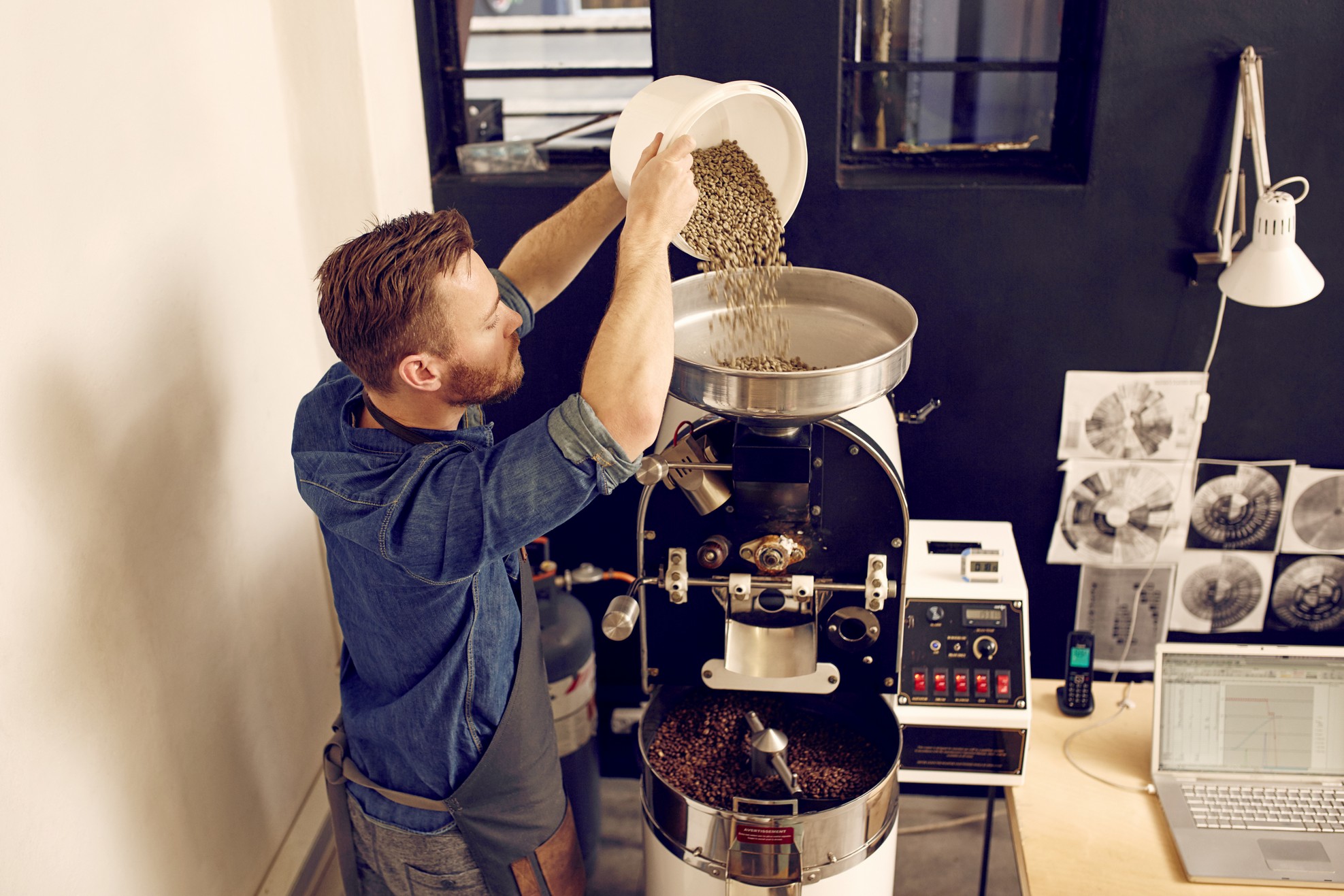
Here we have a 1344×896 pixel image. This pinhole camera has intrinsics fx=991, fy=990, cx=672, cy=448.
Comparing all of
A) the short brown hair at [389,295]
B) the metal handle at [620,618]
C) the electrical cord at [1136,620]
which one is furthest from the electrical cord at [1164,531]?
the short brown hair at [389,295]

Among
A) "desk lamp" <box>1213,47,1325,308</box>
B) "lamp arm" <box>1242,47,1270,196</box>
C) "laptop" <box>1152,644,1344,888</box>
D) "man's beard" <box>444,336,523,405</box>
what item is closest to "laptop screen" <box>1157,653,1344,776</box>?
"laptop" <box>1152,644,1344,888</box>

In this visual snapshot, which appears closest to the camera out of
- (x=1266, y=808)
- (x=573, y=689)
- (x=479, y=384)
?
(x=479, y=384)

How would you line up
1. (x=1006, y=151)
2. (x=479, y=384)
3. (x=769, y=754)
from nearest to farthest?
1. (x=479, y=384)
2. (x=769, y=754)
3. (x=1006, y=151)

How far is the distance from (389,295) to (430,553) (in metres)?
0.38

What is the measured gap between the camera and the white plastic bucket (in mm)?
1466

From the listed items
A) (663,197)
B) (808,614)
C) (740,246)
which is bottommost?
(808,614)

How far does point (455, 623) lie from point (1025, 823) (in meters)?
1.18

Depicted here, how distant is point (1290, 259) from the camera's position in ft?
5.98

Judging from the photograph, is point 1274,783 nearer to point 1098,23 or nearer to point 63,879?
point 1098,23

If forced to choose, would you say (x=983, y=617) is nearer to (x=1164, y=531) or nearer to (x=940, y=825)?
(x=1164, y=531)

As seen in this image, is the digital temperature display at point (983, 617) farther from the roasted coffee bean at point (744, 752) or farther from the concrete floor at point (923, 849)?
the concrete floor at point (923, 849)

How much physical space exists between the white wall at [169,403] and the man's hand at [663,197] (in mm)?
813

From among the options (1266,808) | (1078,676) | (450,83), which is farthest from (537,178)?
(1266,808)

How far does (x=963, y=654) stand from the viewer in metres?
2.00
